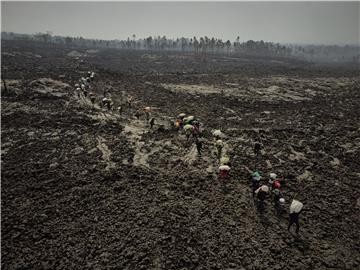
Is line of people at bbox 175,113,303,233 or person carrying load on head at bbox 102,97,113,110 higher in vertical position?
person carrying load on head at bbox 102,97,113,110

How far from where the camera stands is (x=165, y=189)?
1611 centimetres

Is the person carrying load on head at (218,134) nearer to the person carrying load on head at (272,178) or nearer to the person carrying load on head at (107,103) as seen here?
the person carrying load on head at (272,178)

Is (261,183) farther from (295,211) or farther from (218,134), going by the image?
(218,134)

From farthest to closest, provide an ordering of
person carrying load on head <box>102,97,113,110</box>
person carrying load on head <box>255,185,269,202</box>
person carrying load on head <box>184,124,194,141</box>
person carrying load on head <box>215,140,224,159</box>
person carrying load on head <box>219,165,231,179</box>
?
person carrying load on head <box>102,97,113,110</box> → person carrying load on head <box>184,124,194,141</box> → person carrying load on head <box>215,140,224,159</box> → person carrying load on head <box>219,165,231,179</box> → person carrying load on head <box>255,185,269,202</box>

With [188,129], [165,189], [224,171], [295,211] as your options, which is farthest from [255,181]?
[188,129]

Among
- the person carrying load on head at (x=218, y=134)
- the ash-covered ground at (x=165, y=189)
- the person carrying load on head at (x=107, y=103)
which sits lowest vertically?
the ash-covered ground at (x=165, y=189)

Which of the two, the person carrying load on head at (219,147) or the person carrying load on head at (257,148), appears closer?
the person carrying load on head at (219,147)

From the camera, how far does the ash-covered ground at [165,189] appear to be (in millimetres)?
11734

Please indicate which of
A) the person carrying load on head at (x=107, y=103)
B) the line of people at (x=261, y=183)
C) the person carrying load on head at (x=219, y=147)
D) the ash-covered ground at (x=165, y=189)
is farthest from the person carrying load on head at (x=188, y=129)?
the person carrying load on head at (x=107, y=103)

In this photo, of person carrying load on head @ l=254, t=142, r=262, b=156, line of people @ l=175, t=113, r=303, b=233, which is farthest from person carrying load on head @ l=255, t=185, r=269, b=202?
person carrying load on head @ l=254, t=142, r=262, b=156

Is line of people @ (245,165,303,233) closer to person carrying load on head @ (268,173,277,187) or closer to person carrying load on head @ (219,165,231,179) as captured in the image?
person carrying load on head @ (268,173,277,187)

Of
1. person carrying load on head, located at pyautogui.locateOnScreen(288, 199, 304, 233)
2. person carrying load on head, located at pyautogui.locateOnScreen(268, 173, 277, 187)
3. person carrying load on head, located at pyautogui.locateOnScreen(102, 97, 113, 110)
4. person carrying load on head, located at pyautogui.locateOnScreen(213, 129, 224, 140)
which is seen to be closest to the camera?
person carrying load on head, located at pyautogui.locateOnScreen(288, 199, 304, 233)

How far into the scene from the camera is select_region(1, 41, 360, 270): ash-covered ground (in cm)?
1173

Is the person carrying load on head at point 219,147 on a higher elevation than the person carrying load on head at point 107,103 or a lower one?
lower
